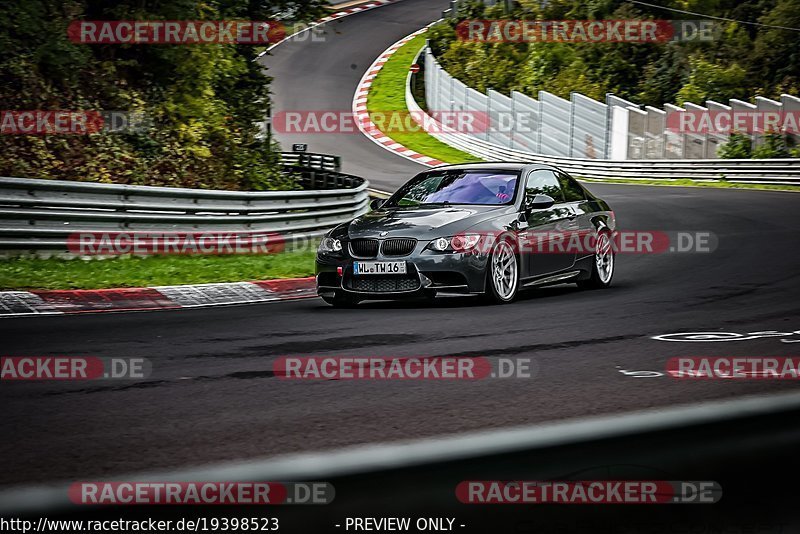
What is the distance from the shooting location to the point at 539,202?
37.2ft

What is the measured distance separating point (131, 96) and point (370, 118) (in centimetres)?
3259

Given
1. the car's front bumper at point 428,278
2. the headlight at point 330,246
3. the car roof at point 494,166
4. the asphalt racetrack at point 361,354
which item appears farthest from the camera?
the car roof at point 494,166

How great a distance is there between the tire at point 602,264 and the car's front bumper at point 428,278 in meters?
2.40

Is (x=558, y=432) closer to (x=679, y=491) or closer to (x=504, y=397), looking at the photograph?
(x=679, y=491)

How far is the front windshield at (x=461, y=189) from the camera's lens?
11.5m

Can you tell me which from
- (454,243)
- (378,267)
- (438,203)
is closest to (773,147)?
(438,203)

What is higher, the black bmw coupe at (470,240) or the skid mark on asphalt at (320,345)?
the black bmw coupe at (470,240)

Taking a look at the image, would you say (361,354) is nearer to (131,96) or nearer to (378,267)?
(378,267)

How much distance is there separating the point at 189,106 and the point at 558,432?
18726mm

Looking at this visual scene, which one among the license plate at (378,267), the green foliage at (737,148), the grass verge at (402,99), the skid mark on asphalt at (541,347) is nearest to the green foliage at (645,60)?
the grass verge at (402,99)

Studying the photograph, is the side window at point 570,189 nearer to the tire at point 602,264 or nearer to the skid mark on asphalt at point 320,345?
the tire at point 602,264

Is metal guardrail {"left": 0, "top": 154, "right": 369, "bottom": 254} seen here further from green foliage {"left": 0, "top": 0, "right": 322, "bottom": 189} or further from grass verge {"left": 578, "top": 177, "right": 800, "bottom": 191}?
grass verge {"left": 578, "top": 177, "right": 800, "bottom": 191}

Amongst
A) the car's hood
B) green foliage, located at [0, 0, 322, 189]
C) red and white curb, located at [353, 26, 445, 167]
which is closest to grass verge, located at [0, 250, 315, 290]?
the car's hood

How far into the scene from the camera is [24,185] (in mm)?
12883
